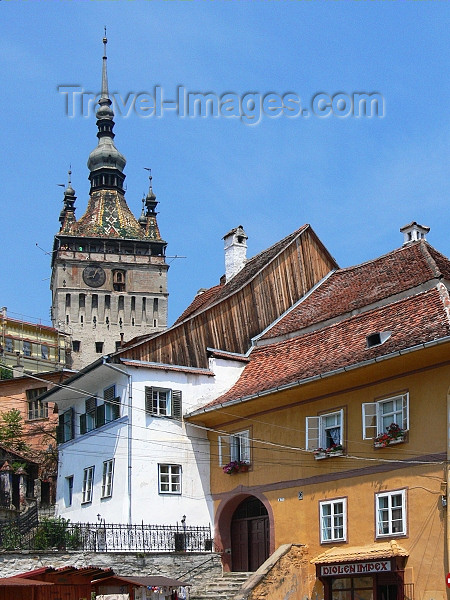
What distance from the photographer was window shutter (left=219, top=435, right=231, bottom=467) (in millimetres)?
33438

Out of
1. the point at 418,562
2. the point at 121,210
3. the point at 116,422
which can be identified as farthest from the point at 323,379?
the point at 121,210

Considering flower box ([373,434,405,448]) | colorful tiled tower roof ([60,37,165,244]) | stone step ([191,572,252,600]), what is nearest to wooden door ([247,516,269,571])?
stone step ([191,572,252,600])

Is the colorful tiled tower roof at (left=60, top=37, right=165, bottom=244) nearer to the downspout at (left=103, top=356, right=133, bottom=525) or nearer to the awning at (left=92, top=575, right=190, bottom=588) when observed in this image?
the downspout at (left=103, top=356, right=133, bottom=525)

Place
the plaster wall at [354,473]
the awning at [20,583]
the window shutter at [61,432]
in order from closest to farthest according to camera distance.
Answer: the awning at [20,583], the plaster wall at [354,473], the window shutter at [61,432]

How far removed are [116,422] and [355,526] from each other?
33.2 ft

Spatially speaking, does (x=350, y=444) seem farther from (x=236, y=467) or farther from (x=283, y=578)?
(x=236, y=467)

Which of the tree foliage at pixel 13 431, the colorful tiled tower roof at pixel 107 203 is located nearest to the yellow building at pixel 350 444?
the tree foliage at pixel 13 431

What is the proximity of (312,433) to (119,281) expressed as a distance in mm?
91053

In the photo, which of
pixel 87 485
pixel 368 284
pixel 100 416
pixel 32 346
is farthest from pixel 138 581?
pixel 32 346

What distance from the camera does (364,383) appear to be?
93.4 ft

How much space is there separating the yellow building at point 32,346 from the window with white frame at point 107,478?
65.6 m

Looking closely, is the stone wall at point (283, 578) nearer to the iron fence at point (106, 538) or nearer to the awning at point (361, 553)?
the awning at point (361, 553)

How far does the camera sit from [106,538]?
3111cm

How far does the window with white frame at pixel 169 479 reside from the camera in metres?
33.4
